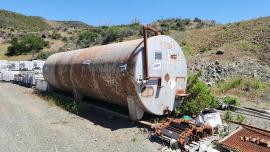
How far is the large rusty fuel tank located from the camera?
30.2 ft

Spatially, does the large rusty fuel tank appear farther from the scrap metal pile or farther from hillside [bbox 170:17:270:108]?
hillside [bbox 170:17:270:108]

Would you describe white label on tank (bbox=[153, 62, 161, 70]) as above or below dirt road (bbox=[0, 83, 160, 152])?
above

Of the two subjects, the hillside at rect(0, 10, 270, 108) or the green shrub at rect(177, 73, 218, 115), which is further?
the hillside at rect(0, 10, 270, 108)

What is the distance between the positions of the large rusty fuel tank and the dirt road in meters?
0.78

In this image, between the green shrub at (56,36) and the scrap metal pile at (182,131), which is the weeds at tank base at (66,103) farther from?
the green shrub at (56,36)

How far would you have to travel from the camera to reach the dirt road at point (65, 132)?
785 cm

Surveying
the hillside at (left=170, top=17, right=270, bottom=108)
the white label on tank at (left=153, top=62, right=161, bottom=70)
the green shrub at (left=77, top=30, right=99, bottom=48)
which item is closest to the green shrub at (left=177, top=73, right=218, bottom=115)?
the white label on tank at (left=153, top=62, right=161, bottom=70)

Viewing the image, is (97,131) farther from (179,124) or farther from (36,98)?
(36,98)

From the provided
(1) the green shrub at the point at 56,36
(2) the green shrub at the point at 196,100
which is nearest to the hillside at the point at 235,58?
(2) the green shrub at the point at 196,100

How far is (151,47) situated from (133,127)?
220cm

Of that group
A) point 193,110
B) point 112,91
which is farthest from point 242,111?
point 112,91

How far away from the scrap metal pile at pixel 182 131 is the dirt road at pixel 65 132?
38cm

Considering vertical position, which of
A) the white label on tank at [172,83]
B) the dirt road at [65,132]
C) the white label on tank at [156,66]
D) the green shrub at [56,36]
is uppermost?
the green shrub at [56,36]

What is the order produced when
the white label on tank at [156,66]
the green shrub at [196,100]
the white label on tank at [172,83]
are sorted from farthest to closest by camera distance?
1. the green shrub at [196,100]
2. the white label on tank at [172,83]
3. the white label on tank at [156,66]
